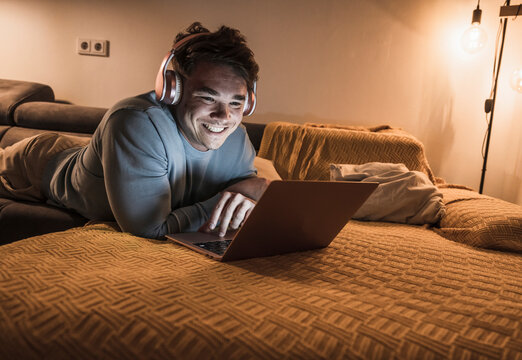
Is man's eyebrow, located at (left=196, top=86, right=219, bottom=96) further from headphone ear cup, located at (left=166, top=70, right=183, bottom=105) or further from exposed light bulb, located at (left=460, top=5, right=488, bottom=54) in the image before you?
exposed light bulb, located at (left=460, top=5, right=488, bottom=54)

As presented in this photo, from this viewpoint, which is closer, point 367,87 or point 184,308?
point 184,308

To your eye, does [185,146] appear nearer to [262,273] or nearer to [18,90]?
[262,273]

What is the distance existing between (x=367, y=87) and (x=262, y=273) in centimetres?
195

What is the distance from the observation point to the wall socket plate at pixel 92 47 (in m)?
2.81

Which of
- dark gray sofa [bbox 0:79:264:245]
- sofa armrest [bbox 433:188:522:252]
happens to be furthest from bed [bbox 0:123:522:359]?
dark gray sofa [bbox 0:79:264:245]

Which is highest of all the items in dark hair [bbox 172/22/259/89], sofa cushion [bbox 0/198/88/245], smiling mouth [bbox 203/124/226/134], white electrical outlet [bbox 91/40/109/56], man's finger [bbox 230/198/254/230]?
white electrical outlet [bbox 91/40/109/56]

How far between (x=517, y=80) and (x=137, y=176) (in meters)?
1.92

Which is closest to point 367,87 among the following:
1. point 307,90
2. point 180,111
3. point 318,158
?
point 307,90

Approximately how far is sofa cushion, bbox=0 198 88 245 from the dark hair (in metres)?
0.76

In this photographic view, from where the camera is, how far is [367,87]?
246 centimetres

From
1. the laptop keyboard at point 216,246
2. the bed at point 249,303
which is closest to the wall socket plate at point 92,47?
the bed at point 249,303

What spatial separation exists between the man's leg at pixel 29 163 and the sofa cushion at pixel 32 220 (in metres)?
0.06

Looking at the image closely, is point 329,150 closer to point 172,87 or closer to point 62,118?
point 172,87

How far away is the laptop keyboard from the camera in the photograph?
0.86 metres
